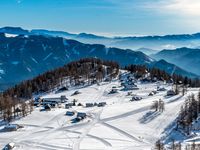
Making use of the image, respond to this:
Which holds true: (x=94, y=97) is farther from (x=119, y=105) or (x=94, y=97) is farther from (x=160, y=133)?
(x=160, y=133)

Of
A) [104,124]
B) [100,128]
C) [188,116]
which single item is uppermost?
[188,116]

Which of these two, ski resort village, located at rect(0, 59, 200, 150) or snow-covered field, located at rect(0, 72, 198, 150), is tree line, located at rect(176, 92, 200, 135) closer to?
ski resort village, located at rect(0, 59, 200, 150)

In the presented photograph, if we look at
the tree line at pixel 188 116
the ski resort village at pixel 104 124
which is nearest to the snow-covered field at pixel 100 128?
the ski resort village at pixel 104 124

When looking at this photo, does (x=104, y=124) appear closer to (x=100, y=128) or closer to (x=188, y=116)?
(x=100, y=128)

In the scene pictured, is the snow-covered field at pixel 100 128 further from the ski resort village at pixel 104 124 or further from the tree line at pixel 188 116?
the tree line at pixel 188 116

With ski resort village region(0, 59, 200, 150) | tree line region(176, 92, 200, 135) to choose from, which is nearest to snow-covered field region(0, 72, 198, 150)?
ski resort village region(0, 59, 200, 150)

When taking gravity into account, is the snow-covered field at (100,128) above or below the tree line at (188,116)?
below

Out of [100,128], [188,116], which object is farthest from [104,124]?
[188,116]

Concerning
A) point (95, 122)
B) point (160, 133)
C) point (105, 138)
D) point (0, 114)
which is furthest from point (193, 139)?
point (0, 114)

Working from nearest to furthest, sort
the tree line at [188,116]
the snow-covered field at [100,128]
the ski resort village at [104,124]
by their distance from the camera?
the ski resort village at [104,124]
the snow-covered field at [100,128]
the tree line at [188,116]
